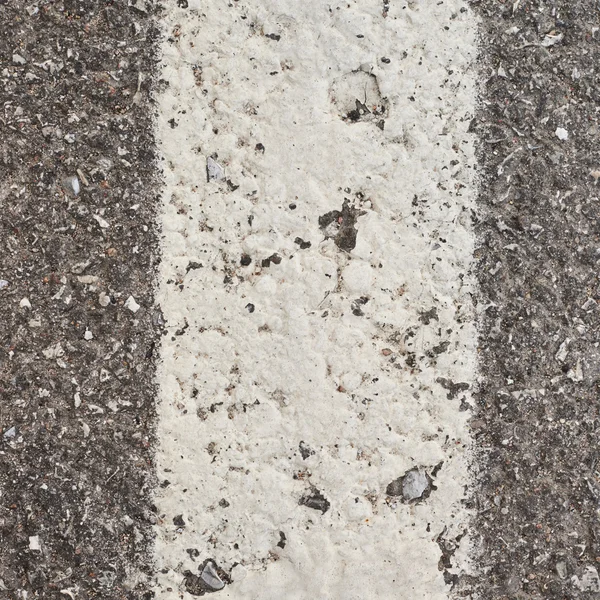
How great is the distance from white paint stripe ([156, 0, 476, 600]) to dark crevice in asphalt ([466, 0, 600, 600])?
0.16m

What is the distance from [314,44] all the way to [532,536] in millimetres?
1389

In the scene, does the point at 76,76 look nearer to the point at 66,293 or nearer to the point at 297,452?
the point at 66,293

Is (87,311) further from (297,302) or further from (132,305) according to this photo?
(297,302)

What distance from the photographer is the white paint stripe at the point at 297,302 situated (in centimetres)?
164

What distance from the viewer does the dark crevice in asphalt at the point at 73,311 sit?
164 centimetres

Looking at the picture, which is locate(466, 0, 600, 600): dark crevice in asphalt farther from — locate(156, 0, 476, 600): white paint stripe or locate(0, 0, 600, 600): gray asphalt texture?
locate(156, 0, 476, 600): white paint stripe

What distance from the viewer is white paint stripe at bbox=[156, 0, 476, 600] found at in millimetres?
1641

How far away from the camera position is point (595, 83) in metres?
1.74

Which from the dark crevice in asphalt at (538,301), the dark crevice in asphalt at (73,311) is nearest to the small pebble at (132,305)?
the dark crevice in asphalt at (73,311)

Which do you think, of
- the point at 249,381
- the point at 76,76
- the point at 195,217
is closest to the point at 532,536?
the point at 249,381

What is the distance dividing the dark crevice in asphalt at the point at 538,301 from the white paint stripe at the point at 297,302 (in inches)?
6.2

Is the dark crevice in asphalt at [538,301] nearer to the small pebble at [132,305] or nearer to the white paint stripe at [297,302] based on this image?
the white paint stripe at [297,302]

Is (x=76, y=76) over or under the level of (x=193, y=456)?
over

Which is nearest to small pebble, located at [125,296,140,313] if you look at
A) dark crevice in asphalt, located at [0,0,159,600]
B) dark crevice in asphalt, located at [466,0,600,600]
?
dark crevice in asphalt, located at [0,0,159,600]
